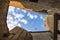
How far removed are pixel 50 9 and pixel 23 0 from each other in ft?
3.10

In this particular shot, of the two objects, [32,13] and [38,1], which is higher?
[38,1]

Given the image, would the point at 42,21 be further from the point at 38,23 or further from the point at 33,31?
the point at 33,31

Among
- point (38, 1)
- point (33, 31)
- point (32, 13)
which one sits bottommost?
point (33, 31)

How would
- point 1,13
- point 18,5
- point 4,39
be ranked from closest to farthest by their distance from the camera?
1. point 4,39
2. point 1,13
3. point 18,5

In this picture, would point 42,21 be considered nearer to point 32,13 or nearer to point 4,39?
point 32,13

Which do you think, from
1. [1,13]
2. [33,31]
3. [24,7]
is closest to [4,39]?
[1,13]

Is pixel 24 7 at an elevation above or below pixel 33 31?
above

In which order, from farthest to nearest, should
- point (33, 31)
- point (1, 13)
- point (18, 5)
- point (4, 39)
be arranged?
1. point (18, 5)
2. point (33, 31)
3. point (1, 13)
4. point (4, 39)

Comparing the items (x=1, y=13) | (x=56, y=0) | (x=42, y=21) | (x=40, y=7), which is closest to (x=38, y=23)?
(x=42, y=21)

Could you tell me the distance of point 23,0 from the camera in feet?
16.7

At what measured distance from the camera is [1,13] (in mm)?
2188

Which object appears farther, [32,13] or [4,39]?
[32,13]

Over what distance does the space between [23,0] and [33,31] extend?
3.34ft

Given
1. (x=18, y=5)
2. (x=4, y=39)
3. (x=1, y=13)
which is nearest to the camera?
(x=4, y=39)
